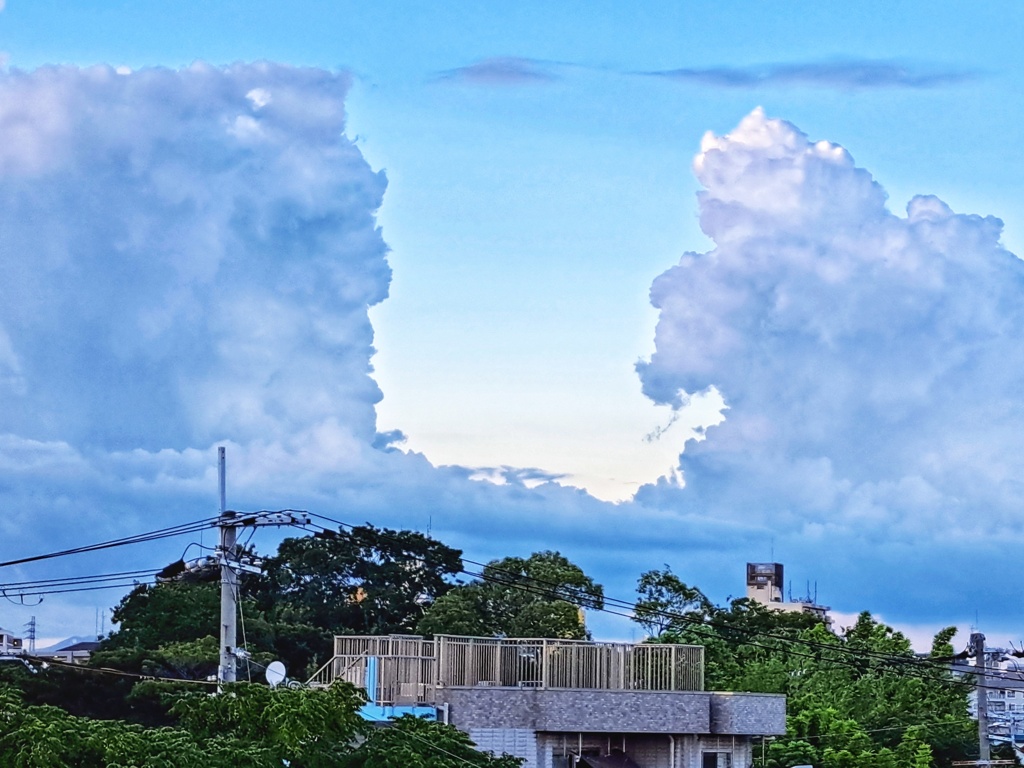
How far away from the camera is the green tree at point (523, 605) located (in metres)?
73.4

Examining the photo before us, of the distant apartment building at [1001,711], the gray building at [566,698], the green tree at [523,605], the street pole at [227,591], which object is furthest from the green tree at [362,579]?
the street pole at [227,591]

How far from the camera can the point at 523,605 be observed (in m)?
75.9

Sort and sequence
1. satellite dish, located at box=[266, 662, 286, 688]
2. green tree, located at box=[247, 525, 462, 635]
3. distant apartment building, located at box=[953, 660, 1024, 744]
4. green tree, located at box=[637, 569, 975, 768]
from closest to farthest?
satellite dish, located at box=[266, 662, 286, 688] < distant apartment building, located at box=[953, 660, 1024, 744] < green tree, located at box=[637, 569, 975, 768] < green tree, located at box=[247, 525, 462, 635]

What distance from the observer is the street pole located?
111 ft

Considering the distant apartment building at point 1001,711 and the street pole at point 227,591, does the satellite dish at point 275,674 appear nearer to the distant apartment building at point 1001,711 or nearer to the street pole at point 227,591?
the street pole at point 227,591

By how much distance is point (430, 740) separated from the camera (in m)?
34.5

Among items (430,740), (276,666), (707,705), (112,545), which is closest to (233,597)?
(276,666)

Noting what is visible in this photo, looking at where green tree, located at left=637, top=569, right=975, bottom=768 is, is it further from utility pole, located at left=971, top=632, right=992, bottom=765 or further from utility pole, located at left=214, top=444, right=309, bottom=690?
utility pole, located at left=214, top=444, right=309, bottom=690

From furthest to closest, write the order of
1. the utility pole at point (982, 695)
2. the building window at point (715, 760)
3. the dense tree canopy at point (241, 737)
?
the utility pole at point (982, 695)
the building window at point (715, 760)
the dense tree canopy at point (241, 737)

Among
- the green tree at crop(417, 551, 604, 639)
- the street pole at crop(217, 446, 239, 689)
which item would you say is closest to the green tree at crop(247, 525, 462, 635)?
the green tree at crop(417, 551, 604, 639)

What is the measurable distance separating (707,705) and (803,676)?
27235mm

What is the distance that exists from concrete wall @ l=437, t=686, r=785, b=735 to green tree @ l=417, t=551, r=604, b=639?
27463 mm

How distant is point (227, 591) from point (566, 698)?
427 inches

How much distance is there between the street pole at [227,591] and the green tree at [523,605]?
1424 inches
